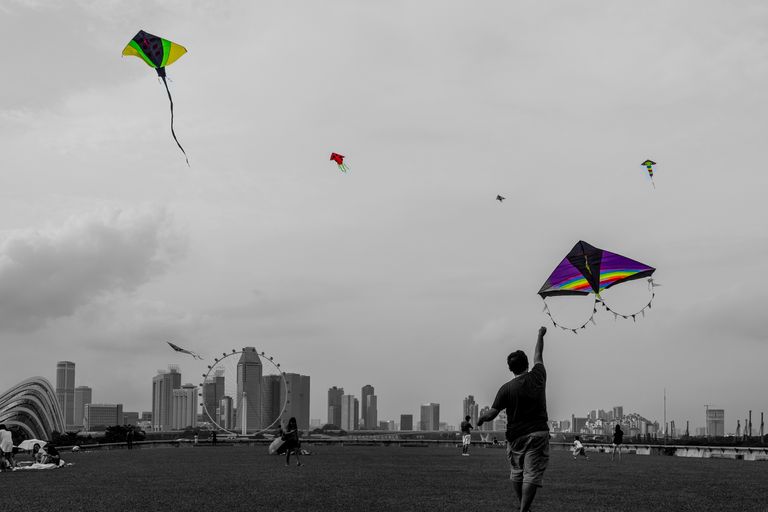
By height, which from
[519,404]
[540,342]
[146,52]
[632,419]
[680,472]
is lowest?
[632,419]

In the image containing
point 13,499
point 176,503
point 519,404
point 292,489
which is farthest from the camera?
point 292,489

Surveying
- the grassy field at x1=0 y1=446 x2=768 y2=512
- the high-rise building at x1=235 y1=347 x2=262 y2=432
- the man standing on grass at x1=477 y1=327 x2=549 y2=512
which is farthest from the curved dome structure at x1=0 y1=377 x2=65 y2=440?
the man standing on grass at x1=477 y1=327 x2=549 y2=512

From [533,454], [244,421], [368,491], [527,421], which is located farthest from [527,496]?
[244,421]

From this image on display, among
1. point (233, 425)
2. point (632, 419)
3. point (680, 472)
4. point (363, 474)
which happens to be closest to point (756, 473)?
point (680, 472)

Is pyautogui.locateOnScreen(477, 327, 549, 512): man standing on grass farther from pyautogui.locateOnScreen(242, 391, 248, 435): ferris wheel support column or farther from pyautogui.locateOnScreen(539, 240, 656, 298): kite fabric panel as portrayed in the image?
pyautogui.locateOnScreen(242, 391, 248, 435): ferris wheel support column

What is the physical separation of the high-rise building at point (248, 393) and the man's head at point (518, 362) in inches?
2423

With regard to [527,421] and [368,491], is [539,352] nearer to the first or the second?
[527,421]

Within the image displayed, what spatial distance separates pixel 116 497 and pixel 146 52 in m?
10.8

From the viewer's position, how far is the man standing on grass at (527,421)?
10266 mm

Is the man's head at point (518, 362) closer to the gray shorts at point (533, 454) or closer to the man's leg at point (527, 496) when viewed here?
the gray shorts at point (533, 454)

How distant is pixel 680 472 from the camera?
76.6 ft

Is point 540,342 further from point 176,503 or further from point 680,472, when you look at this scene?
point 680,472

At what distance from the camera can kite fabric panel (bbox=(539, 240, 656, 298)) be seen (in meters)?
21.4

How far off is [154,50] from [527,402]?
1412 centimetres
